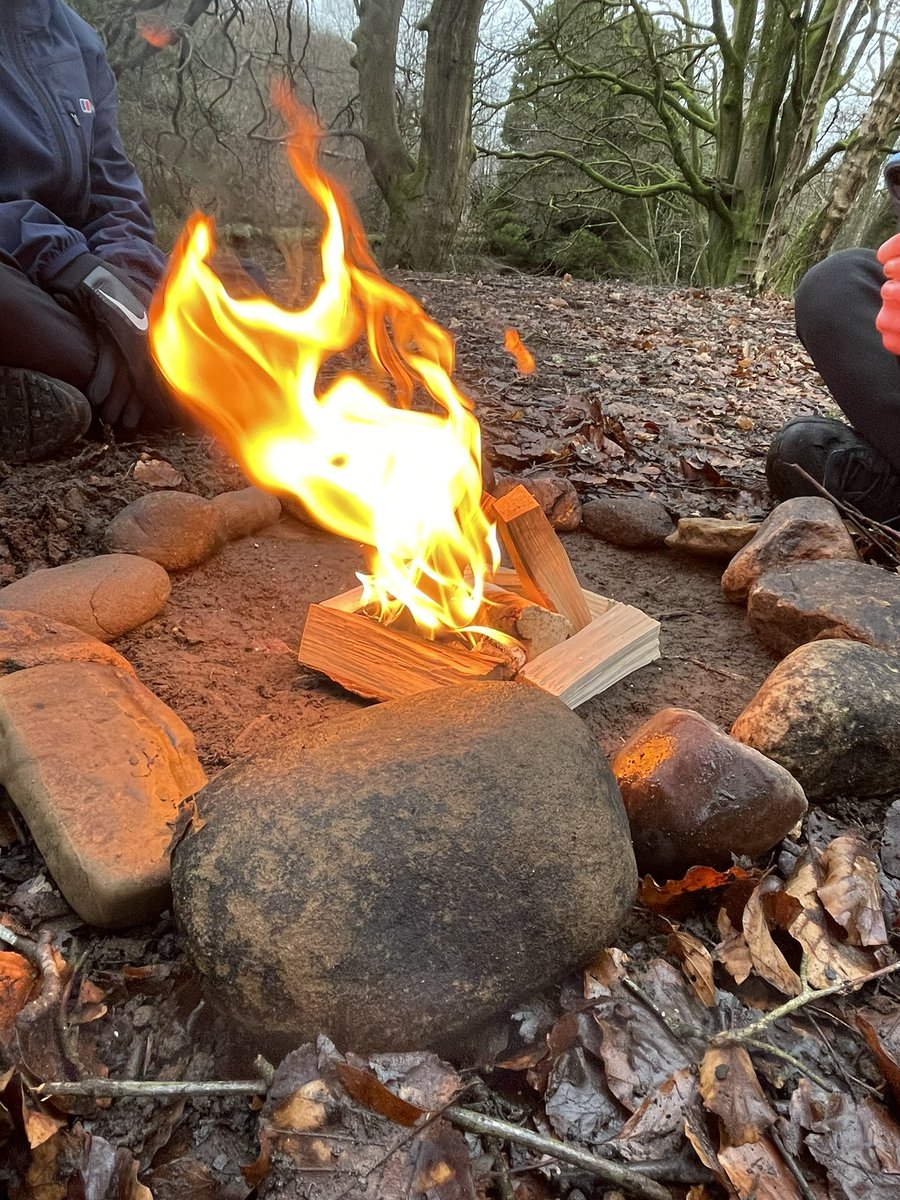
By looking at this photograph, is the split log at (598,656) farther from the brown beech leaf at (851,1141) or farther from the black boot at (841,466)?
the black boot at (841,466)

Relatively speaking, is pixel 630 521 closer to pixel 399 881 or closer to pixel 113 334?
pixel 399 881

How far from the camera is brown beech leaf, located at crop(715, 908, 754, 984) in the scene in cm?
136

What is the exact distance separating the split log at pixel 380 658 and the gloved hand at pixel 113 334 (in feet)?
6.70

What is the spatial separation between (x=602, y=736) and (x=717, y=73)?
15173 mm

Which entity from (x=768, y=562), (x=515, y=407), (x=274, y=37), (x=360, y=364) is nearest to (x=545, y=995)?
(x=768, y=562)

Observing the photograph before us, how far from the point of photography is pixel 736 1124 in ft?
3.66

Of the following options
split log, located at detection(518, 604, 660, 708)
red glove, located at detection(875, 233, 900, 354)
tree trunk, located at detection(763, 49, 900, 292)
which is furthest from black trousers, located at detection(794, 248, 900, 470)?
tree trunk, located at detection(763, 49, 900, 292)

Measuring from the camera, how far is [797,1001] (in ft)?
4.27

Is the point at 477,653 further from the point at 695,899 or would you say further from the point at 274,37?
the point at 274,37

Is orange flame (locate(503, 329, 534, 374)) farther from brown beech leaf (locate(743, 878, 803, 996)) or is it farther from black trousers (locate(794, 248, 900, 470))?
brown beech leaf (locate(743, 878, 803, 996))

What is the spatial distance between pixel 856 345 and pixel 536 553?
197 cm

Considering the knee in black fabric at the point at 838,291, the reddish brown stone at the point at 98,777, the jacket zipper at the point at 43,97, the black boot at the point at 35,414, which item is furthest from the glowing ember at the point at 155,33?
the reddish brown stone at the point at 98,777

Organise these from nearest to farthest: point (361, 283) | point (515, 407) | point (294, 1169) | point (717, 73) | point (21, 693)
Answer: point (294, 1169) < point (21, 693) < point (361, 283) < point (515, 407) < point (717, 73)

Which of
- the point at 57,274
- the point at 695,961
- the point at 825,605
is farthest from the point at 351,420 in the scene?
the point at 57,274
